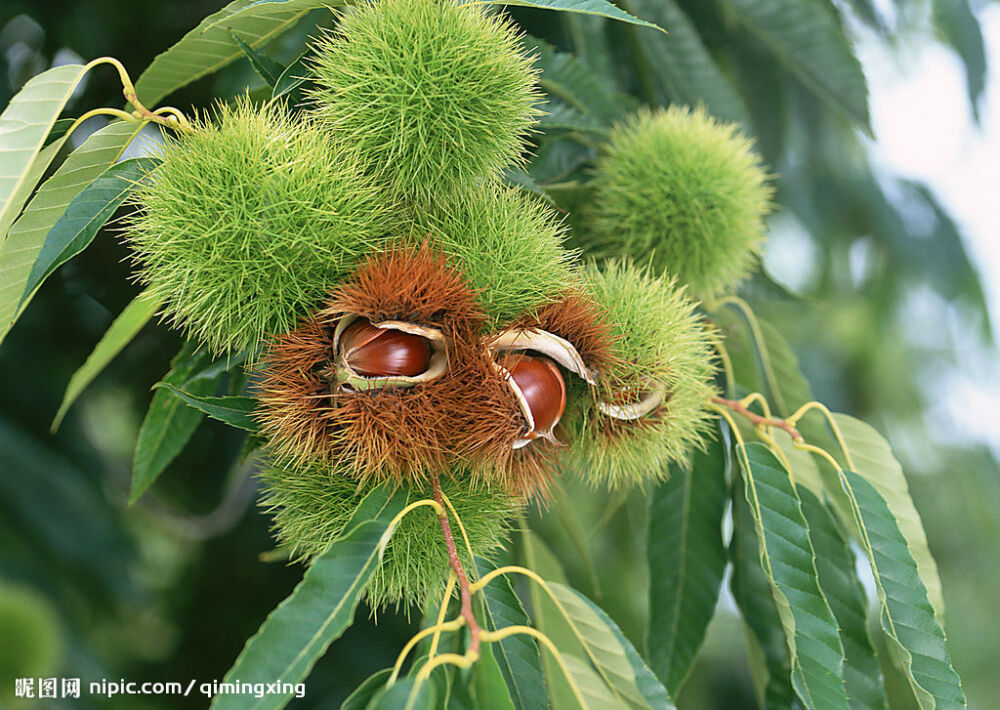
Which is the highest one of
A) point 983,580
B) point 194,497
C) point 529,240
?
point 529,240

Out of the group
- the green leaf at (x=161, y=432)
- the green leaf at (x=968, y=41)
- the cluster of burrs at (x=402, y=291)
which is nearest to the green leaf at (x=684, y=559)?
the cluster of burrs at (x=402, y=291)

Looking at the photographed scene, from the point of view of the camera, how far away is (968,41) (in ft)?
4.87

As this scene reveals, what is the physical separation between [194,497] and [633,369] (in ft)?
3.81

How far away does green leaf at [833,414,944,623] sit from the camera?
0.80m

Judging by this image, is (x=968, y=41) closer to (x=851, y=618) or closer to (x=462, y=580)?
(x=851, y=618)

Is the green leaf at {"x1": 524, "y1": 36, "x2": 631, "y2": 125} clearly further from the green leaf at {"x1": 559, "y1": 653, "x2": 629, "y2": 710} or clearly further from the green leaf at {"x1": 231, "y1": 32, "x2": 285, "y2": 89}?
the green leaf at {"x1": 559, "y1": 653, "x2": 629, "y2": 710}

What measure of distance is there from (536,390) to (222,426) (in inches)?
39.1

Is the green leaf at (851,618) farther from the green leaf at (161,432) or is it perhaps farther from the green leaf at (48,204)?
the green leaf at (48,204)

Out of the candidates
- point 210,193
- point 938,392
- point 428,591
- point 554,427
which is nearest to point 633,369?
point 554,427

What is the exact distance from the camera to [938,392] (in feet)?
8.46

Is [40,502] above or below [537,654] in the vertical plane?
below

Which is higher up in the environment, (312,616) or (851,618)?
(312,616)

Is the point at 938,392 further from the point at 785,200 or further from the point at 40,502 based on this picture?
the point at 40,502

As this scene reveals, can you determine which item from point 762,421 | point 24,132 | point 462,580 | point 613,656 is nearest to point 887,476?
point 762,421
